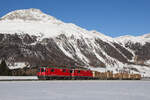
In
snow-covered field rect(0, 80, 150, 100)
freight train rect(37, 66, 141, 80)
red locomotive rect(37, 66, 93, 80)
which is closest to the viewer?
snow-covered field rect(0, 80, 150, 100)

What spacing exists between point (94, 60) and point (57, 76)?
130 metres

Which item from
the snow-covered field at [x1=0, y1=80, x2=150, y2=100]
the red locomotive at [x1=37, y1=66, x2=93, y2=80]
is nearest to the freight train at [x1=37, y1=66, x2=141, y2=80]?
the red locomotive at [x1=37, y1=66, x2=93, y2=80]

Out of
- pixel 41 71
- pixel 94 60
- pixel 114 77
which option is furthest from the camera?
pixel 94 60

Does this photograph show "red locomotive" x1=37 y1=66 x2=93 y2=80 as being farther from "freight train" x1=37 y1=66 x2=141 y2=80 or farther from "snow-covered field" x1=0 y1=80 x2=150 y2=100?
"snow-covered field" x1=0 y1=80 x2=150 y2=100

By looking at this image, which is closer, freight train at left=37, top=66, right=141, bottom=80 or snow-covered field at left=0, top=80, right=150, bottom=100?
snow-covered field at left=0, top=80, right=150, bottom=100

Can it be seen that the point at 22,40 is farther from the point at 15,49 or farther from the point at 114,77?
the point at 114,77

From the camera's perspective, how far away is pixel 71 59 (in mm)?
176250

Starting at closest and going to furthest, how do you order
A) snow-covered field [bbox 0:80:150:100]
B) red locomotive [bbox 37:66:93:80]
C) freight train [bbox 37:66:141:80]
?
1. snow-covered field [bbox 0:80:150:100]
2. red locomotive [bbox 37:66:93:80]
3. freight train [bbox 37:66:141:80]

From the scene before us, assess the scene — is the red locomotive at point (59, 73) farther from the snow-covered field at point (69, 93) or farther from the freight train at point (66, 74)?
the snow-covered field at point (69, 93)

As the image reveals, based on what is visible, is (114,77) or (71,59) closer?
(114,77)

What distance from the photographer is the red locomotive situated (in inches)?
2325

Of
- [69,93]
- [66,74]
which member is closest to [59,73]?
[66,74]

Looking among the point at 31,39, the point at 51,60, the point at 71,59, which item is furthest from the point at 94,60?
the point at 31,39

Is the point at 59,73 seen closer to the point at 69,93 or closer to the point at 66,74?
the point at 66,74
